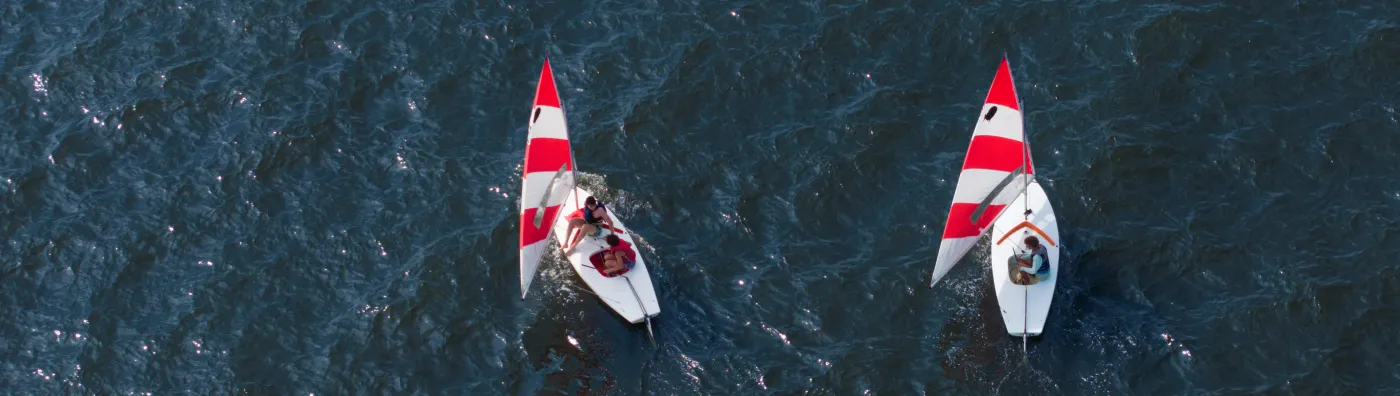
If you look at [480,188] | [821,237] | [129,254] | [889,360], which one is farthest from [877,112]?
[129,254]

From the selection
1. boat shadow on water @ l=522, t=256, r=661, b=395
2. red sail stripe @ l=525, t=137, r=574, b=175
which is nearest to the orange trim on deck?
boat shadow on water @ l=522, t=256, r=661, b=395

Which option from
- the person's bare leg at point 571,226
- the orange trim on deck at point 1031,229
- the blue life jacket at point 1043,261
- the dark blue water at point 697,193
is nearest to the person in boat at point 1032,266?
the blue life jacket at point 1043,261

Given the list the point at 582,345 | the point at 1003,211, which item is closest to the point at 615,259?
the point at 582,345

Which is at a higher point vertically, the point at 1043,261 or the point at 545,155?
the point at 545,155

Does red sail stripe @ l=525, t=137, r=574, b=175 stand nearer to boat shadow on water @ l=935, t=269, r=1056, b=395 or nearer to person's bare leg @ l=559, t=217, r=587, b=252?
person's bare leg @ l=559, t=217, r=587, b=252

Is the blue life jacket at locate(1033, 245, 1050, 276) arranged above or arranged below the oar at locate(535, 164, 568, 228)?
below

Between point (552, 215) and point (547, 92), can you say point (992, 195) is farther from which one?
point (547, 92)
